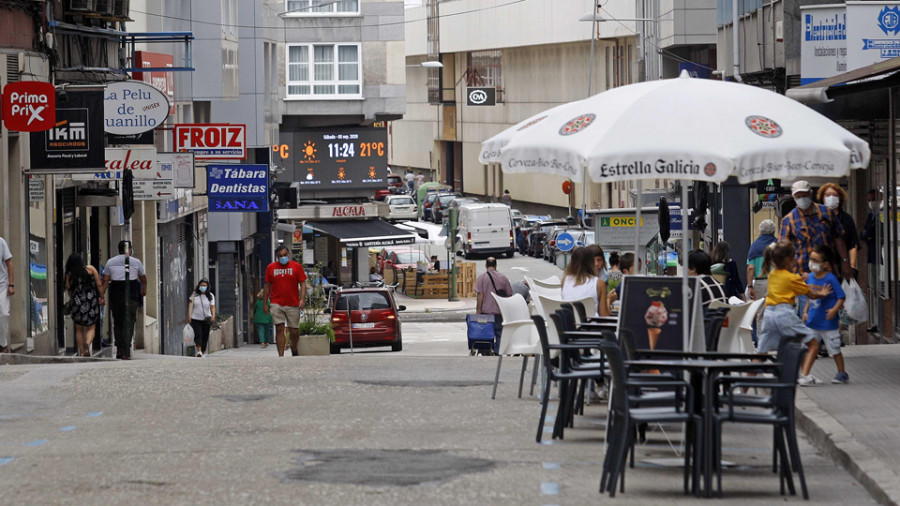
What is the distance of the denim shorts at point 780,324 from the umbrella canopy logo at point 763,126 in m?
3.11

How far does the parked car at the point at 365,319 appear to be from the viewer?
33.8 meters

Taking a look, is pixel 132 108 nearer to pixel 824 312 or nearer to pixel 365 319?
pixel 365 319

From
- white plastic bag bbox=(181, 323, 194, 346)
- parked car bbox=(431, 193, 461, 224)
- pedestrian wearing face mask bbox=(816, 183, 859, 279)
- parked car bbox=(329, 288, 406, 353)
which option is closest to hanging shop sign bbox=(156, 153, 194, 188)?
white plastic bag bbox=(181, 323, 194, 346)

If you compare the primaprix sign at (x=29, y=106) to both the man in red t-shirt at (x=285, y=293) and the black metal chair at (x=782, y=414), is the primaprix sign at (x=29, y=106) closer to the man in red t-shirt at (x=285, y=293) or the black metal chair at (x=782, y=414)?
the man in red t-shirt at (x=285, y=293)

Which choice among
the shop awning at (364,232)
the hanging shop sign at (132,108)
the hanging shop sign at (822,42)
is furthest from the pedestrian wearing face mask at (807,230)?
the shop awning at (364,232)

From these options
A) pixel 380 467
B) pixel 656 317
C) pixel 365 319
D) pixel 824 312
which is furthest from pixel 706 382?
pixel 365 319

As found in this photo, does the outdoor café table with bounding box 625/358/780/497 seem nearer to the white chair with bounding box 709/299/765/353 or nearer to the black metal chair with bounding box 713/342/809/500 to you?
the black metal chair with bounding box 713/342/809/500

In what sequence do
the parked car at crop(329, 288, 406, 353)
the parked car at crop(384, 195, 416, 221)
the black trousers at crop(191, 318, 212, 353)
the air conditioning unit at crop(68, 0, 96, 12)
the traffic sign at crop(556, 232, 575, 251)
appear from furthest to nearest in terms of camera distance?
the parked car at crop(384, 195, 416, 221) → the traffic sign at crop(556, 232, 575, 251) → the parked car at crop(329, 288, 406, 353) → the black trousers at crop(191, 318, 212, 353) → the air conditioning unit at crop(68, 0, 96, 12)

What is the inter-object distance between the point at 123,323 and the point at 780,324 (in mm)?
12132

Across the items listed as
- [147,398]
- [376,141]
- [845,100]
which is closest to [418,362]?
[147,398]

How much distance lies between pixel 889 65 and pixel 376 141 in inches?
1920

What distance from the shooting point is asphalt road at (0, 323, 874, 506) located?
30.7 ft

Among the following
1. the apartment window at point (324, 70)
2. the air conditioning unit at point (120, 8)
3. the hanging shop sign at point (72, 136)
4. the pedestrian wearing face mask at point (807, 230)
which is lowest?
the pedestrian wearing face mask at point (807, 230)

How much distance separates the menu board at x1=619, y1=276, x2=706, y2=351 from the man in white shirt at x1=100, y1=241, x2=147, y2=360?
1208 cm
